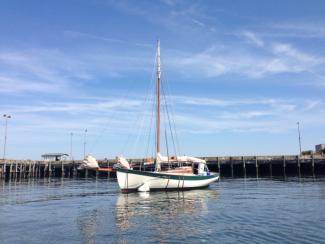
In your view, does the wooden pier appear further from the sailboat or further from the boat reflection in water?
the boat reflection in water

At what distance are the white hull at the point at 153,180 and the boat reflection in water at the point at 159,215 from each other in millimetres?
5791

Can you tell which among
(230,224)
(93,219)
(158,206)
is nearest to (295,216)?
(230,224)

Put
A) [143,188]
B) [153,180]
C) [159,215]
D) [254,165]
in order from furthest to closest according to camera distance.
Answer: [254,165] < [153,180] < [143,188] < [159,215]

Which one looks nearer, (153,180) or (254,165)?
(153,180)

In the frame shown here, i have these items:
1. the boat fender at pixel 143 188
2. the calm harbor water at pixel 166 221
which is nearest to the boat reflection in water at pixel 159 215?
the calm harbor water at pixel 166 221

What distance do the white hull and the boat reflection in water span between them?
5.79 meters

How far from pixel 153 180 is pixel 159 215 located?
62.4 ft

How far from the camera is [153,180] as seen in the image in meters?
47.6

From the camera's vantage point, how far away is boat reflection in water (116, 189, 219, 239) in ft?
76.1

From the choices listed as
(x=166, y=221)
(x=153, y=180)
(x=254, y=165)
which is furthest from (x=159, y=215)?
(x=254, y=165)

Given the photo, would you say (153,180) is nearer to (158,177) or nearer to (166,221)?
(158,177)

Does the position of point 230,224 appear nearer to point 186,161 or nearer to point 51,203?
point 51,203

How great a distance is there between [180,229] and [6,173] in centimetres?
8985

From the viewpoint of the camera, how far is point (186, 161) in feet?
181
